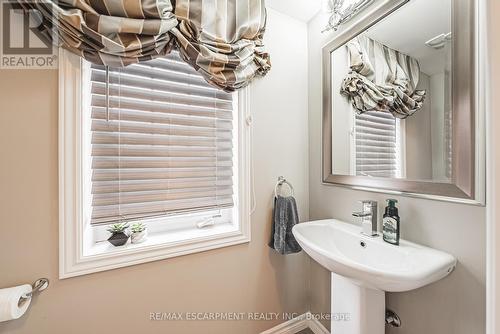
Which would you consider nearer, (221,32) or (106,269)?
(106,269)

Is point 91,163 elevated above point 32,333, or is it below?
above

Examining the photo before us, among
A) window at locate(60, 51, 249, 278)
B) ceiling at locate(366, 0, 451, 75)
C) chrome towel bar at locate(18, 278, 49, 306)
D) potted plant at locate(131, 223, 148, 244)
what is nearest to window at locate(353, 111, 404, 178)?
ceiling at locate(366, 0, 451, 75)

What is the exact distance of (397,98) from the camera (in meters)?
0.96

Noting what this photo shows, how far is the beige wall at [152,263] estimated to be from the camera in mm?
781

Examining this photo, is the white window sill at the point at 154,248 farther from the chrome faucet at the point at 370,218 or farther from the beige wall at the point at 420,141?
the beige wall at the point at 420,141

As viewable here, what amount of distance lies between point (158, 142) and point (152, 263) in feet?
2.01

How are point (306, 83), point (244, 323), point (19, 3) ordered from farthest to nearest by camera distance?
point (306, 83) < point (244, 323) < point (19, 3)

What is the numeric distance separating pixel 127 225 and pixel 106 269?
0.70 feet

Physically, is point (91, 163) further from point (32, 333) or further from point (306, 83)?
point (306, 83)

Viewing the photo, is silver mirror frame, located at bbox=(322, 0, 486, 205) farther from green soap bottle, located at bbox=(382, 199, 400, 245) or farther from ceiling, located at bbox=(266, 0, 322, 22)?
ceiling, located at bbox=(266, 0, 322, 22)

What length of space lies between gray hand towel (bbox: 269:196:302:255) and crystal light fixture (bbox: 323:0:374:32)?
1.10 m

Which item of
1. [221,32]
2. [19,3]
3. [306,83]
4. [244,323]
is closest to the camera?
[19,3]

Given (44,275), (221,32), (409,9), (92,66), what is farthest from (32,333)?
(409,9)

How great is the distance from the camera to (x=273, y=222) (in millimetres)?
1319
